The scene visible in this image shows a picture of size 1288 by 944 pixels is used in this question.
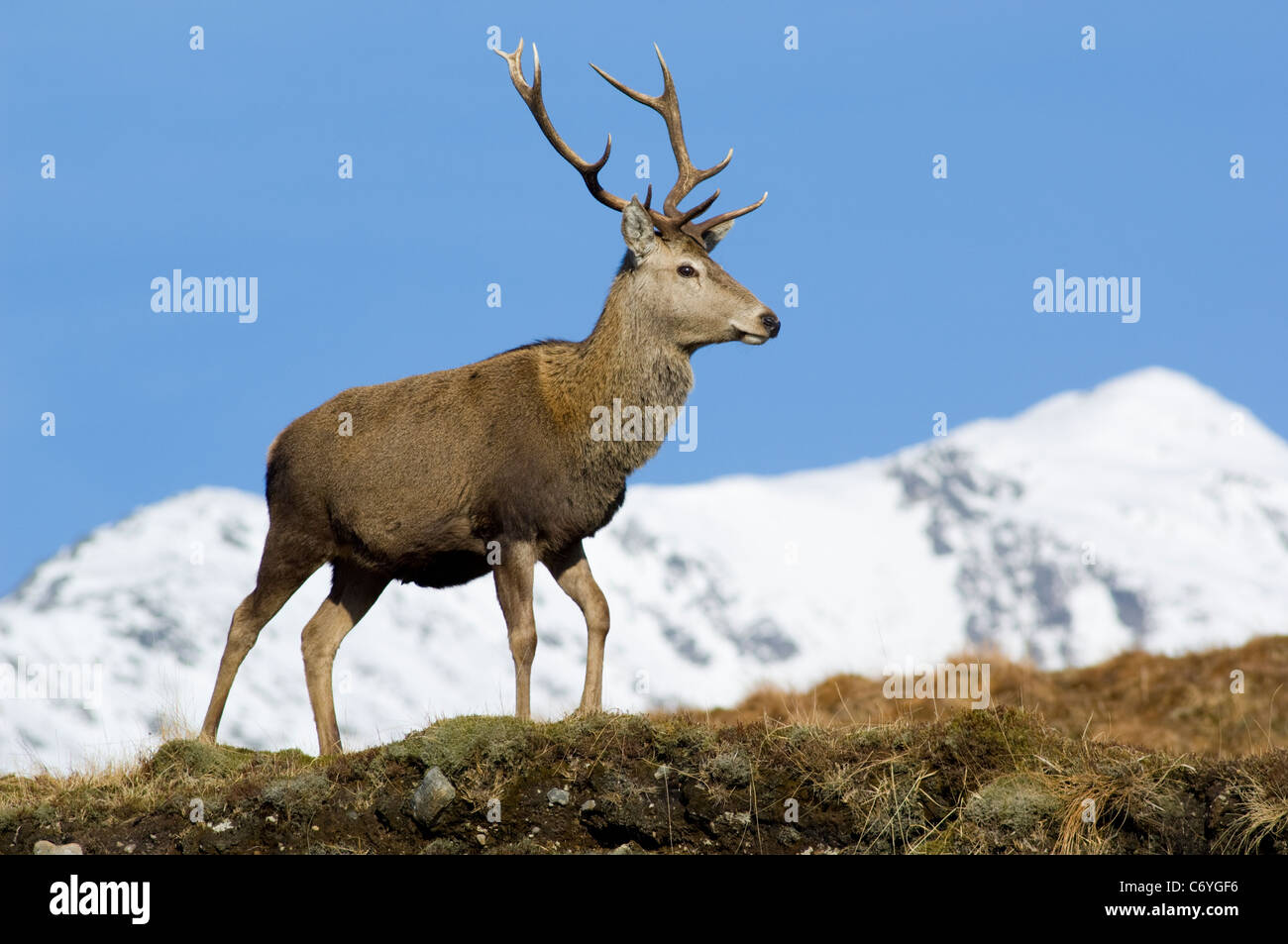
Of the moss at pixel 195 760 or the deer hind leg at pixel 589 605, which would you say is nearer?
the moss at pixel 195 760

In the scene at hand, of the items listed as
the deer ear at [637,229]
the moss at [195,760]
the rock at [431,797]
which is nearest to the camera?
the rock at [431,797]

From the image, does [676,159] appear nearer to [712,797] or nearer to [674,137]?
[674,137]

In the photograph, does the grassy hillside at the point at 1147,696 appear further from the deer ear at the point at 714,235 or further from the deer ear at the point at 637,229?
the deer ear at the point at 637,229

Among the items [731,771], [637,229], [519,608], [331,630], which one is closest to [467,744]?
[519,608]

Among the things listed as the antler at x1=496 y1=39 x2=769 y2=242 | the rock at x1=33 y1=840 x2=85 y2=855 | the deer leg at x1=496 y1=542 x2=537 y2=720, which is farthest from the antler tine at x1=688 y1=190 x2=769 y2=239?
the rock at x1=33 y1=840 x2=85 y2=855

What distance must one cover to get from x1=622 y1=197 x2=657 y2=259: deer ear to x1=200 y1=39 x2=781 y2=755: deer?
1cm

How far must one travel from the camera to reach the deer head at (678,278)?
14359 millimetres

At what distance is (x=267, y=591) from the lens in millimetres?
14789

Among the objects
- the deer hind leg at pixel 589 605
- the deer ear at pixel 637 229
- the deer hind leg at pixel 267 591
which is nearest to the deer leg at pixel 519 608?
the deer hind leg at pixel 589 605

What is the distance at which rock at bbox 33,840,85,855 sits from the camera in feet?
38.6

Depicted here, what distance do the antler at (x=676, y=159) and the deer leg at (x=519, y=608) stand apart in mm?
3191

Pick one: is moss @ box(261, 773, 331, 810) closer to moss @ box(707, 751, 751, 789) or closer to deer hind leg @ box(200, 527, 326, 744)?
deer hind leg @ box(200, 527, 326, 744)
